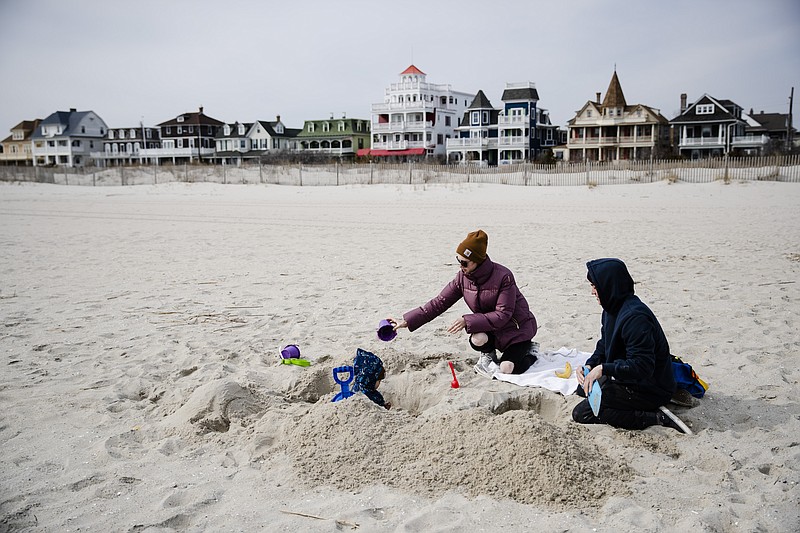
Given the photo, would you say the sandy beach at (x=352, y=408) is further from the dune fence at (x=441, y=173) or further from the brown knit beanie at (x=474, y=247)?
the dune fence at (x=441, y=173)

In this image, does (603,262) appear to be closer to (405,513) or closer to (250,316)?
(405,513)

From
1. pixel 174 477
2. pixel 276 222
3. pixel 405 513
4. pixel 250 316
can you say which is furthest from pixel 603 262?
pixel 276 222

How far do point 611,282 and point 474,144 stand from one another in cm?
6125

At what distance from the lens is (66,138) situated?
8081 centimetres

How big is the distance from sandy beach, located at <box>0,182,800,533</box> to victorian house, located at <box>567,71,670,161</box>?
164ft

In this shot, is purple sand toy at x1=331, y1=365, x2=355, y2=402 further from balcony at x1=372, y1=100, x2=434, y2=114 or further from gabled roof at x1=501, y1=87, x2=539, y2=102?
balcony at x1=372, y1=100, x2=434, y2=114

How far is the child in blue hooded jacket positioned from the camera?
4.49 metres

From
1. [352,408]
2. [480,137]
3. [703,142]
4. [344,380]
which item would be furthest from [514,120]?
[352,408]

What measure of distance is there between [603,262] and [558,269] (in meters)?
5.30

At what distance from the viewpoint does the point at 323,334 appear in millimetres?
6207

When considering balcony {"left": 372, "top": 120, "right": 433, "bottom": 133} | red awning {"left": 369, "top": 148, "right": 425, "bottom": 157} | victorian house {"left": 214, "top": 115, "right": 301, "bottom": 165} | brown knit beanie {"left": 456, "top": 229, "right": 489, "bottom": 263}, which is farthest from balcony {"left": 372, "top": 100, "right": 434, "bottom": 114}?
brown knit beanie {"left": 456, "top": 229, "right": 489, "bottom": 263}

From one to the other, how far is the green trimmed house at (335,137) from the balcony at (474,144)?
12.5m

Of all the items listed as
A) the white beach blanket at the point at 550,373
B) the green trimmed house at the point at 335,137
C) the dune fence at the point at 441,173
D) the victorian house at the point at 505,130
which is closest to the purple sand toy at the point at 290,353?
the white beach blanket at the point at 550,373

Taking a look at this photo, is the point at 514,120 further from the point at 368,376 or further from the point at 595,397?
the point at 595,397
